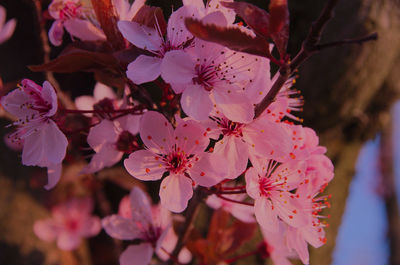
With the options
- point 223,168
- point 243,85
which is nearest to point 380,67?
point 243,85

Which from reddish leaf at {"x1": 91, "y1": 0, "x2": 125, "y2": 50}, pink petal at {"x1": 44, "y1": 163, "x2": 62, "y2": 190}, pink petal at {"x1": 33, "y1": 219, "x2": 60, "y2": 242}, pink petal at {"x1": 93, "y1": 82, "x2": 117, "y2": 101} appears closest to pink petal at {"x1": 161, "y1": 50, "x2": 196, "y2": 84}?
reddish leaf at {"x1": 91, "y1": 0, "x2": 125, "y2": 50}

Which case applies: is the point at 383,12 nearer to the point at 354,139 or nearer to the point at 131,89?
the point at 354,139

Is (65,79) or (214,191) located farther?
(65,79)

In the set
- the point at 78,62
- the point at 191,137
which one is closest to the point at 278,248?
the point at 191,137

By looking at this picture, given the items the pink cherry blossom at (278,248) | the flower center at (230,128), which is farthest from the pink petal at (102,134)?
the pink cherry blossom at (278,248)

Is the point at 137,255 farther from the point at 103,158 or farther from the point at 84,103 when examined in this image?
the point at 84,103

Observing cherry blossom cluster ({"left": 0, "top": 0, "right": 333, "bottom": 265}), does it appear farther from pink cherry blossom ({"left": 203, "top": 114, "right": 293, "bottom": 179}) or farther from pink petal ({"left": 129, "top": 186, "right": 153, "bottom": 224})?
pink petal ({"left": 129, "top": 186, "right": 153, "bottom": 224})
